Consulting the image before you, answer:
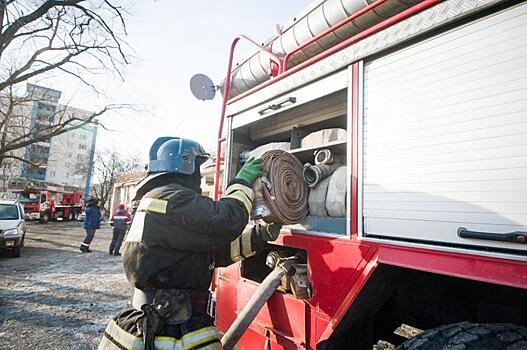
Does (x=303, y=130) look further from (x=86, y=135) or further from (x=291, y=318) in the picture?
(x=86, y=135)

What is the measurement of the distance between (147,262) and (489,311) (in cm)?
204

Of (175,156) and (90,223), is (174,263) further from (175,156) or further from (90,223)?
(90,223)

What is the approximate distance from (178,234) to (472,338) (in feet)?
4.92

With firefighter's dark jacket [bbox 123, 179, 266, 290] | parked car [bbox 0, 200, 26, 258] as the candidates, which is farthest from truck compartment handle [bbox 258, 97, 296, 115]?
parked car [bbox 0, 200, 26, 258]

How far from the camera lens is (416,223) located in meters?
1.49

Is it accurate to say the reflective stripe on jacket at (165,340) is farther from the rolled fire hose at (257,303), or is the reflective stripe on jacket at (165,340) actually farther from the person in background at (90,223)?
the person in background at (90,223)

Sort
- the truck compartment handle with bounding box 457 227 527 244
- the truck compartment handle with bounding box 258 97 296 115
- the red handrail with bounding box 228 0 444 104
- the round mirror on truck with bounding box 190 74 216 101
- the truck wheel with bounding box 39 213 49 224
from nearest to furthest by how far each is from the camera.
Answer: the truck compartment handle with bounding box 457 227 527 244
the red handrail with bounding box 228 0 444 104
the truck compartment handle with bounding box 258 97 296 115
the round mirror on truck with bounding box 190 74 216 101
the truck wheel with bounding box 39 213 49 224

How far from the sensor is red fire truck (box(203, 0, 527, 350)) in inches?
50.0

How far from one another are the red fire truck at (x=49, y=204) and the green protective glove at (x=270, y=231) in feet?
86.3

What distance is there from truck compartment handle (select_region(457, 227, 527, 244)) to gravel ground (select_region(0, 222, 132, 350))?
4183 mm

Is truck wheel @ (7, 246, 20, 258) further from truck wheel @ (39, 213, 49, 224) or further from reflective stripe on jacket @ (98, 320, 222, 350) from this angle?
truck wheel @ (39, 213, 49, 224)

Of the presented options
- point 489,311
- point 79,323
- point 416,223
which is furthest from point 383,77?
point 79,323

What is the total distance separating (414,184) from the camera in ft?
5.00

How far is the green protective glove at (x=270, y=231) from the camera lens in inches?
87.1
